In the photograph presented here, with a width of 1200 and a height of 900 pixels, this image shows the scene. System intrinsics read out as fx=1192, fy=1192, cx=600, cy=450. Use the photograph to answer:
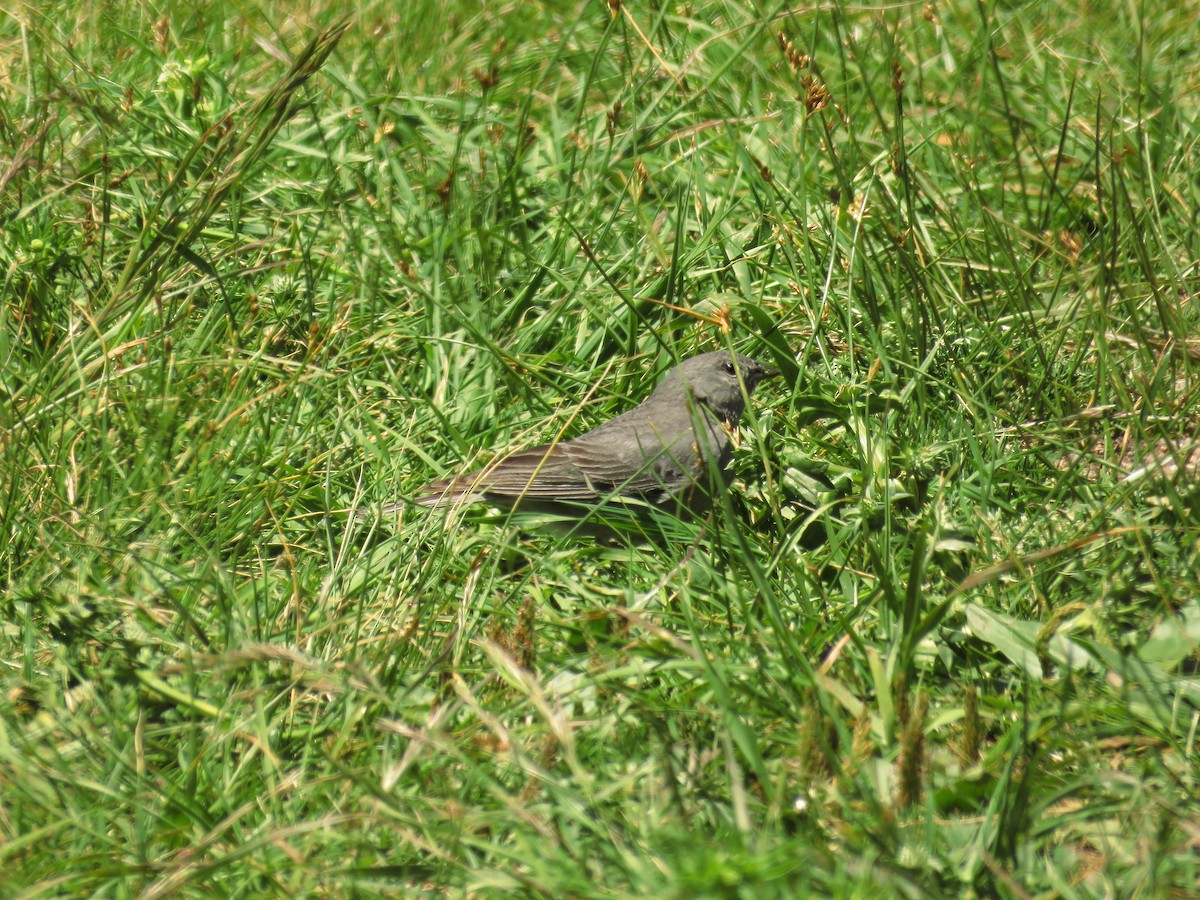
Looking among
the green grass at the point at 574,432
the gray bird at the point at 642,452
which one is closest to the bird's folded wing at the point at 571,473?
the gray bird at the point at 642,452

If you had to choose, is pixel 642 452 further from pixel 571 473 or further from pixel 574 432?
pixel 574 432

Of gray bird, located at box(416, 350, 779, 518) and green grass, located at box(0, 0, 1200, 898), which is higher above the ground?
green grass, located at box(0, 0, 1200, 898)

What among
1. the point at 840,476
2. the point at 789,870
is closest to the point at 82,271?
the point at 840,476

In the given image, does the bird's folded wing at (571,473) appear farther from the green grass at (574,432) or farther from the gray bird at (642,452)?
the green grass at (574,432)

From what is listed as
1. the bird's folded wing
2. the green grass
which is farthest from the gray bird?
the green grass

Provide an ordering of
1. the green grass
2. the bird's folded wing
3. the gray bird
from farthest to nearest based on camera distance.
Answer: the gray bird, the bird's folded wing, the green grass

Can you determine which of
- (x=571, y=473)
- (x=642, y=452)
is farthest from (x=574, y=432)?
(x=642, y=452)

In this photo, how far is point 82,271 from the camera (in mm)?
4914

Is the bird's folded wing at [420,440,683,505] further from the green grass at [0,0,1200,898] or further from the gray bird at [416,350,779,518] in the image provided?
the green grass at [0,0,1200,898]

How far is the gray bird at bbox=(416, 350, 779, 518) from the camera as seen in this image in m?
4.58

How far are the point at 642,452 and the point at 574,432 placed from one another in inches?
18.4

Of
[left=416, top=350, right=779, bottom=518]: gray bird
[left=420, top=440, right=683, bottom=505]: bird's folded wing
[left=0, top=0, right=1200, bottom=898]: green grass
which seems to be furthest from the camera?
[left=416, top=350, right=779, bottom=518]: gray bird

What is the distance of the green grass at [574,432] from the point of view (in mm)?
2701

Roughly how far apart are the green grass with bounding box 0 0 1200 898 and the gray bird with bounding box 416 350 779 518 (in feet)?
0.53
